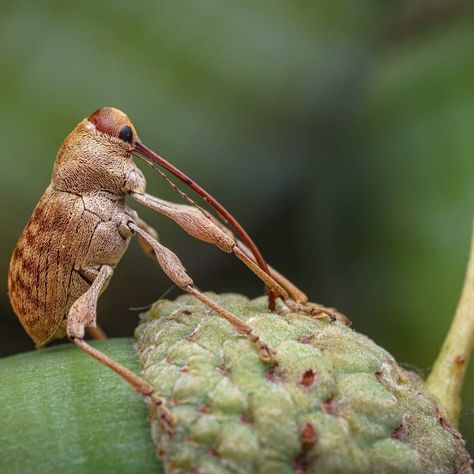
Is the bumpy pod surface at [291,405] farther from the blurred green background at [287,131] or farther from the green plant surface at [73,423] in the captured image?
the blurred green background at [287,131]

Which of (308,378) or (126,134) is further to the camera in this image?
(126,134)

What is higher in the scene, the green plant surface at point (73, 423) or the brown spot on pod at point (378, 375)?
the brown spot on pod at point (378, 375)

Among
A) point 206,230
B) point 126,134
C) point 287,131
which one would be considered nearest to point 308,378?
point 206,230

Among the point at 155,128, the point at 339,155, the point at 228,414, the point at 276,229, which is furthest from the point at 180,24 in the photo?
the point at 228,414

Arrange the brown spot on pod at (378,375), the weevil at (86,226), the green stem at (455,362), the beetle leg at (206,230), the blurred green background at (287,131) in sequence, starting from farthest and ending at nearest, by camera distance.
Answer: the blurred green background at (287,131) → the weevil at (86,226) → the beetle leg at (206,230) → the green stem at (455,362) → the brown spot on pod at (378,375)

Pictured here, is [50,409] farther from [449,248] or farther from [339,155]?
[339,155]

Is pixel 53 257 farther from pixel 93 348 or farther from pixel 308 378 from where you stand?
pixel 308 378

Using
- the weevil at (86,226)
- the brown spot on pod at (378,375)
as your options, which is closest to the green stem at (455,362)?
the brown spot on pod at (378,375)
